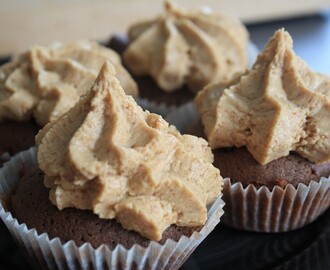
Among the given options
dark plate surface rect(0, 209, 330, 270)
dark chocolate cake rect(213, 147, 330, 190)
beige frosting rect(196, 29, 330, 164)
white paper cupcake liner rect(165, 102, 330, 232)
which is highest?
beige frosting rect(196, 29, 330, 164)

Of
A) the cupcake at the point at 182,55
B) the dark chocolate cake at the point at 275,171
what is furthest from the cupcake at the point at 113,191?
the cupcake at the point at 182,55

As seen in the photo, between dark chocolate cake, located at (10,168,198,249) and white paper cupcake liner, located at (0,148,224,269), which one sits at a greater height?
dark chocolate cake, located at (10,168,198,249)

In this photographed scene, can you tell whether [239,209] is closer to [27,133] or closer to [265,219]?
[265,219]

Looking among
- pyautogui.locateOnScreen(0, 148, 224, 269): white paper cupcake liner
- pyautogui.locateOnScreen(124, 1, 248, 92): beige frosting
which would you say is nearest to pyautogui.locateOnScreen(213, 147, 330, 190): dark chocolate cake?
pyautogui.locateOnScreen(0, 148, 224, 269): white paper cupcake liner

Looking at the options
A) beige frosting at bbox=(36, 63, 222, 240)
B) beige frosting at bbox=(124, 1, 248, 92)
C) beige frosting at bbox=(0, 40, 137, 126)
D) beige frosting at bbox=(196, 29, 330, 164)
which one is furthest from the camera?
beige frosting at bbox=(124, 1, 248, 92)

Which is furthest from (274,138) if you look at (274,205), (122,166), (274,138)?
(122,166)

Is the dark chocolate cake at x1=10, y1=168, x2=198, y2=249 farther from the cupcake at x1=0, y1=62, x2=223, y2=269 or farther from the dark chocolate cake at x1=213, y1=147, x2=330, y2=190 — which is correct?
the dark chocolate cake at x1=213, y1=147, x2=330, y2=190

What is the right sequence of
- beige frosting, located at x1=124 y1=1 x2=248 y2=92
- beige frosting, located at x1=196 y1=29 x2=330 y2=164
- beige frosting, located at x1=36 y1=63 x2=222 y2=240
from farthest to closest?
beige frosting, located at x1=124 y1=1 x2=248 y2=92 → beige frosting, located at x1=196 y1=29 x2=330 y2=164 → beige frosting, located at x1=36 y1=63 x2=222 y2=240

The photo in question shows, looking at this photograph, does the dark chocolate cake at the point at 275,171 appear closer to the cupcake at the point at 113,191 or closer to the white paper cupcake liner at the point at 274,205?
the white paper cupcake liner at the point at 274,205

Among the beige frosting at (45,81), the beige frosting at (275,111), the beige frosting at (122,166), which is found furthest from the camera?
the beige frosting at (45,81)

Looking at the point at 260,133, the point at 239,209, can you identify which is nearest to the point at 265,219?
the point at 239,209
